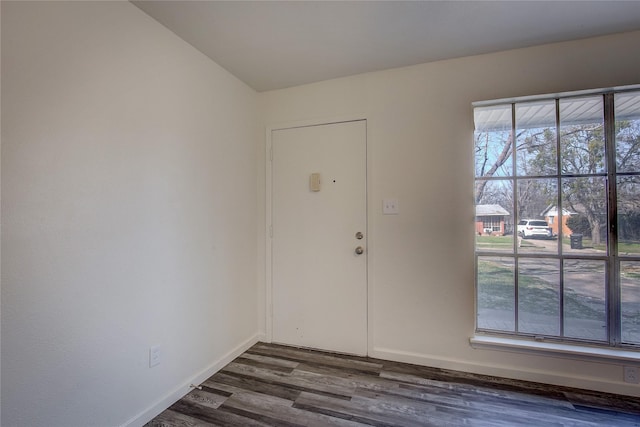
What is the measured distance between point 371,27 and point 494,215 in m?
1.61

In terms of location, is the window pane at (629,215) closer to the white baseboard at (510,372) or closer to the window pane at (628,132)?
the window pane at (628,132)

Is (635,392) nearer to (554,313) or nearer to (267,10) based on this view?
(554,313)

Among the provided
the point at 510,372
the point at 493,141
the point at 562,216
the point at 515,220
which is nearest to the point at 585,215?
the point at 562,216

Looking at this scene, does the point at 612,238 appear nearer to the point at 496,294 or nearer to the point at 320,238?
the point at 496,294

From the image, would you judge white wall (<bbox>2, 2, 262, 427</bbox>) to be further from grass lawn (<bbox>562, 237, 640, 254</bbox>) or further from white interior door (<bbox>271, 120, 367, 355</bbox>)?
grass lawn (<bbox>562, 237, 640, 254</bbox>)

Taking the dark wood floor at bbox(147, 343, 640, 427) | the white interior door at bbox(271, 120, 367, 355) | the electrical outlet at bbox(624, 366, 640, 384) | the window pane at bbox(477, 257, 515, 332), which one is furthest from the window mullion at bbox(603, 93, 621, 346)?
the white interior door at bbox(271, 120, 367, 355)

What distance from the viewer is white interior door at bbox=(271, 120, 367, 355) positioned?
93.7 inches

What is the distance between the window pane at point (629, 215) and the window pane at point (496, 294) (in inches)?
26.3

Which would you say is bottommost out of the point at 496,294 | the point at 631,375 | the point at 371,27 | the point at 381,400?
the point at 381,400

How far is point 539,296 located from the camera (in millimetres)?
2027

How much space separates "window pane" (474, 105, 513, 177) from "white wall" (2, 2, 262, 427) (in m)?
2.05

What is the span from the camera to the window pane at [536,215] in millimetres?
1995

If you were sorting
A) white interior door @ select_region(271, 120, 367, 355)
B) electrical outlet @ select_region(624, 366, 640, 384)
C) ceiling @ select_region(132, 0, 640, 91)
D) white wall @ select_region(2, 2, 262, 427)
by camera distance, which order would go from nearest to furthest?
white wall @ select_region(2, 2, 262, 427) → ceiling @ select_region(132, 0, 640, 91) → electrical outlet @ select_region(624, 366, 640, 384) → white interior door @ select_region(271, 120, 367, 355)

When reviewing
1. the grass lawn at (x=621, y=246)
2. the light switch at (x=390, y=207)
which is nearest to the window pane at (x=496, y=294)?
the grass lawn at (x=621, y=246)
